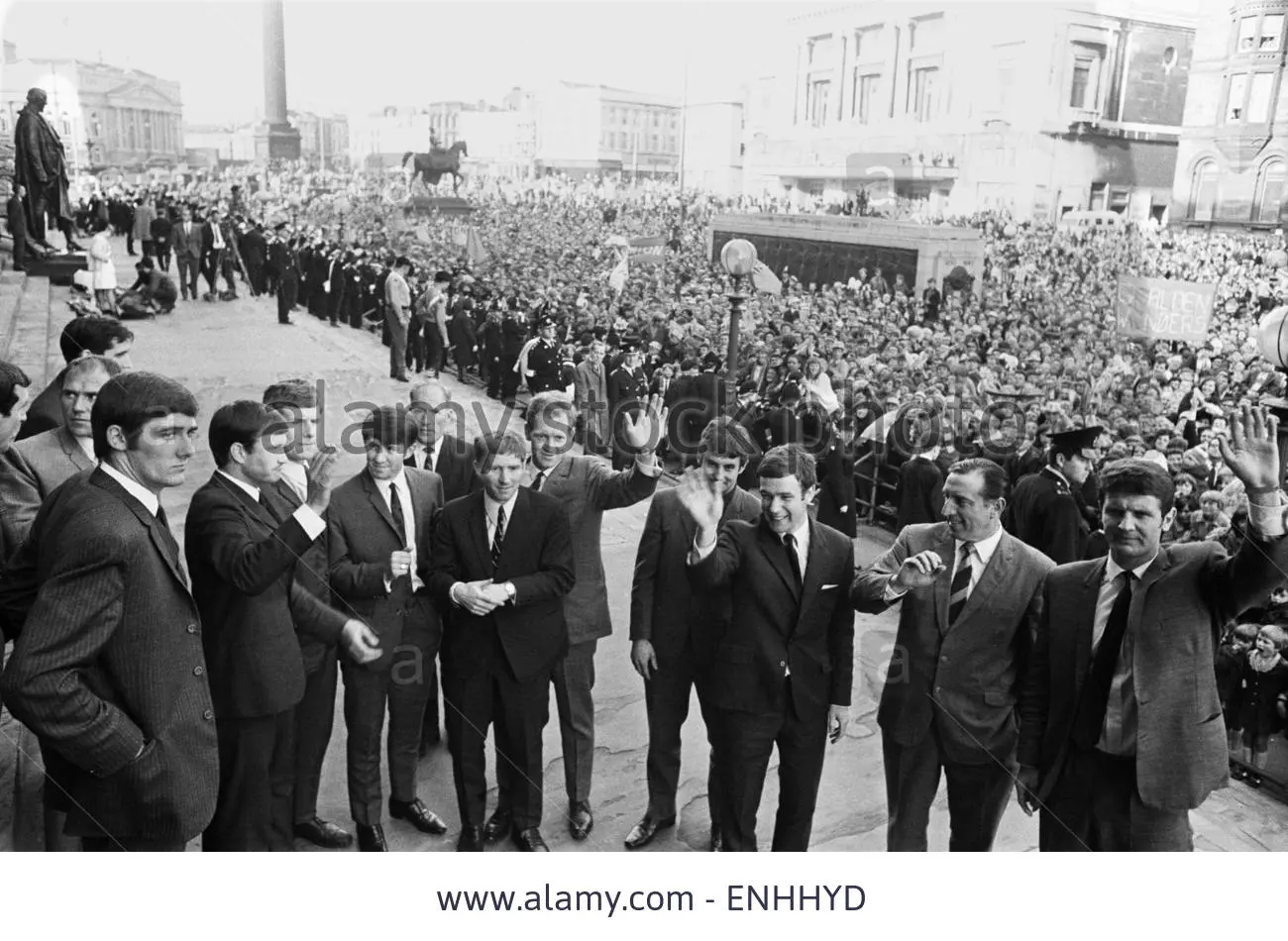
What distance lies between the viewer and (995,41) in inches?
146

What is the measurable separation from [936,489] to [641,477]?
1.99m

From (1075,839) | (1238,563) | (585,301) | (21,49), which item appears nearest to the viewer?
(1238,563)

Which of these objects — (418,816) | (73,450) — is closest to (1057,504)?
(418,816)

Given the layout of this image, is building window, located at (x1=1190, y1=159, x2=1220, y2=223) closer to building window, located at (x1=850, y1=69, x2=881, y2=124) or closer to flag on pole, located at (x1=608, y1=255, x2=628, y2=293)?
building window, located at (x1=850, y1=69, x2=881, y2=124)

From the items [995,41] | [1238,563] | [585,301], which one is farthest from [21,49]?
[1238,563]

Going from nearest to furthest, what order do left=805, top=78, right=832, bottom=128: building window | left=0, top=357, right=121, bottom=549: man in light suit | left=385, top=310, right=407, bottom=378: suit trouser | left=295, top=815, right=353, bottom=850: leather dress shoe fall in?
left=0, top=357, right=121, bottom=549: man in light suit
left=295, top=815, right=353, bottom=850: leather dress shoe
left=805, top=78, right=832, bottom=128: building window
left=385, top=310, right=407, bottom=378: suit trouser

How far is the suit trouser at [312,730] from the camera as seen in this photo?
271 centimetres

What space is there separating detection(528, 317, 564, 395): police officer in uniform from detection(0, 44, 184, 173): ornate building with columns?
1833 mm

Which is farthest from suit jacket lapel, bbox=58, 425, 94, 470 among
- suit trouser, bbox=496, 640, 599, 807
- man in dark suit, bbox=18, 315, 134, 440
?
suit trouser, bbox=496, 640, 599, 807

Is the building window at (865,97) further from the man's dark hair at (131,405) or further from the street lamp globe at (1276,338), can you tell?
the man's dark hair at (131,405)

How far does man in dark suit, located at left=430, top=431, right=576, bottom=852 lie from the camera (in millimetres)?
2607

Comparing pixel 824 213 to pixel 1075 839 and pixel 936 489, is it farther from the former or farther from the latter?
pixel 1075 839

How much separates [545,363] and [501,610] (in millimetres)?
2643
